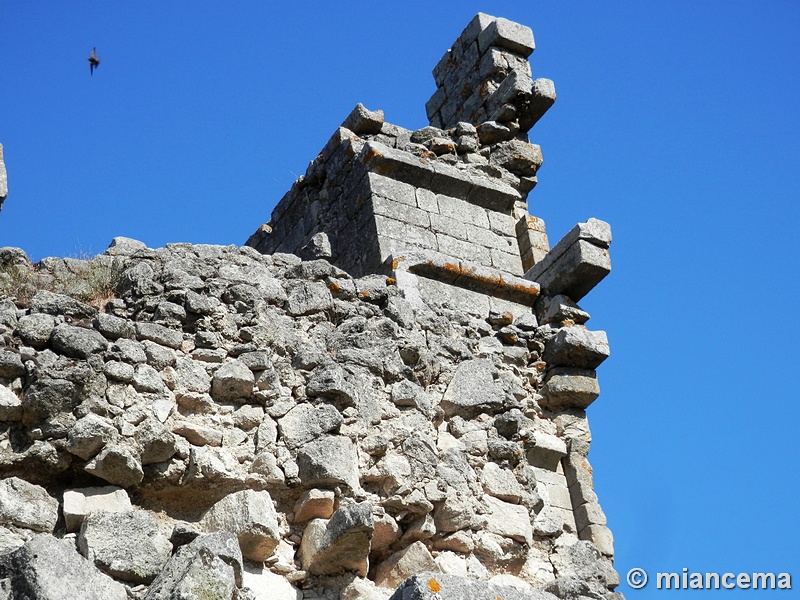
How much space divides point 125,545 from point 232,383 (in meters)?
0.97

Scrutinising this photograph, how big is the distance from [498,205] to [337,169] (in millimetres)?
1149

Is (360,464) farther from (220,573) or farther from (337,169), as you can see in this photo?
(337,169)

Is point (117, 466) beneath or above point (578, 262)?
beneath

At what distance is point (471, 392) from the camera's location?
5594 millimetres

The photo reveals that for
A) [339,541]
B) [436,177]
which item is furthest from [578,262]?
[339,541]

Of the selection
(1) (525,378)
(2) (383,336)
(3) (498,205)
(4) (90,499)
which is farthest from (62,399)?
(3) (498,205)

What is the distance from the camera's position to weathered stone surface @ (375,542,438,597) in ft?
15.3

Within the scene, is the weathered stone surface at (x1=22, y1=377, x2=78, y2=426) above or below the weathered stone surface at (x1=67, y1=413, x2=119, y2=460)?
above

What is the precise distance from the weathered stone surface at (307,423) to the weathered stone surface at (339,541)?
14.6 inches

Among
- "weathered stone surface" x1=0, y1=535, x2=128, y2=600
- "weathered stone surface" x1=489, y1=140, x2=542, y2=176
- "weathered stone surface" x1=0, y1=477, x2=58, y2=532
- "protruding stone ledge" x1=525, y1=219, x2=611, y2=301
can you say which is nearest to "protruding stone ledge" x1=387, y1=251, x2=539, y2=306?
"protruding stone ledge" x1=525, y1=219, x2=611, y2=301

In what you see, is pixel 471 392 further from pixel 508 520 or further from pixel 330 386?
pixel 330 386

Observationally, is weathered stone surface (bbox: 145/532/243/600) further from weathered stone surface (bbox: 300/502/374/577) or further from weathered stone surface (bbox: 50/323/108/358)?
weathered stone surface (bbox: 50/323/108/358)

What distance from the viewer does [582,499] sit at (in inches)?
248

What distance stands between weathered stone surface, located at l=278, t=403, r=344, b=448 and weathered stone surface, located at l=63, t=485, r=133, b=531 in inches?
29.4
